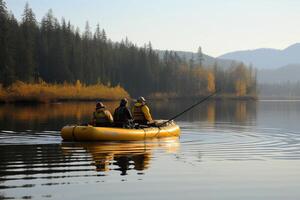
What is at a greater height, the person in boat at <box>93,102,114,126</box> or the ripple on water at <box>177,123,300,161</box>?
the person in boat at <box>93,102,114,126</box>

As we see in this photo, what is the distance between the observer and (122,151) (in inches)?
805

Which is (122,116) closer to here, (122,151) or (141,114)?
(141,114)

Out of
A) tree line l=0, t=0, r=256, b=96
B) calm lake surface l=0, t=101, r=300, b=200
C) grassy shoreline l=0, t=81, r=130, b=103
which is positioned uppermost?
tree line l=0, t=0, r=256, b=96

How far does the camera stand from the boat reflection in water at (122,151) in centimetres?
1656

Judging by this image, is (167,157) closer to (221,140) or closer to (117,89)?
(221,140)

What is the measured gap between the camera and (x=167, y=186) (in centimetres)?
1334

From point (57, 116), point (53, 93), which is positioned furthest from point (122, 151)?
point (53, 93)

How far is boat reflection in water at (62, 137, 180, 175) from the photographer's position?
54.3ft

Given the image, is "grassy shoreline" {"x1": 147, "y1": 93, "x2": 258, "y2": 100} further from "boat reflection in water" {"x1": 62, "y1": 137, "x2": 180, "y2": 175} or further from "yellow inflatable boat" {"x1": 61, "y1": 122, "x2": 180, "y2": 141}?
"boat reflection in water" {"x1": 62, "y1": 137, "x2": 180, "y2": 175}

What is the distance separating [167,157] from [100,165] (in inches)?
123

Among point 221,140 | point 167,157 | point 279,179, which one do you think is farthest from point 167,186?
point 221,140

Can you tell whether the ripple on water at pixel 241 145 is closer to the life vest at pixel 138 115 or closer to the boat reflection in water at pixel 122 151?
the boat reflection in water at pixel 122 151

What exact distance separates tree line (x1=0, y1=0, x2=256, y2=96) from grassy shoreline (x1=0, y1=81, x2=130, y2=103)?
1969 millimetres

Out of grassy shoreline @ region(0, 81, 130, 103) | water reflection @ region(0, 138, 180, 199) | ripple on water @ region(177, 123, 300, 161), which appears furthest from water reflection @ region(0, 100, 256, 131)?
grassy shoreline @ region(0, 81, 130, 103)
